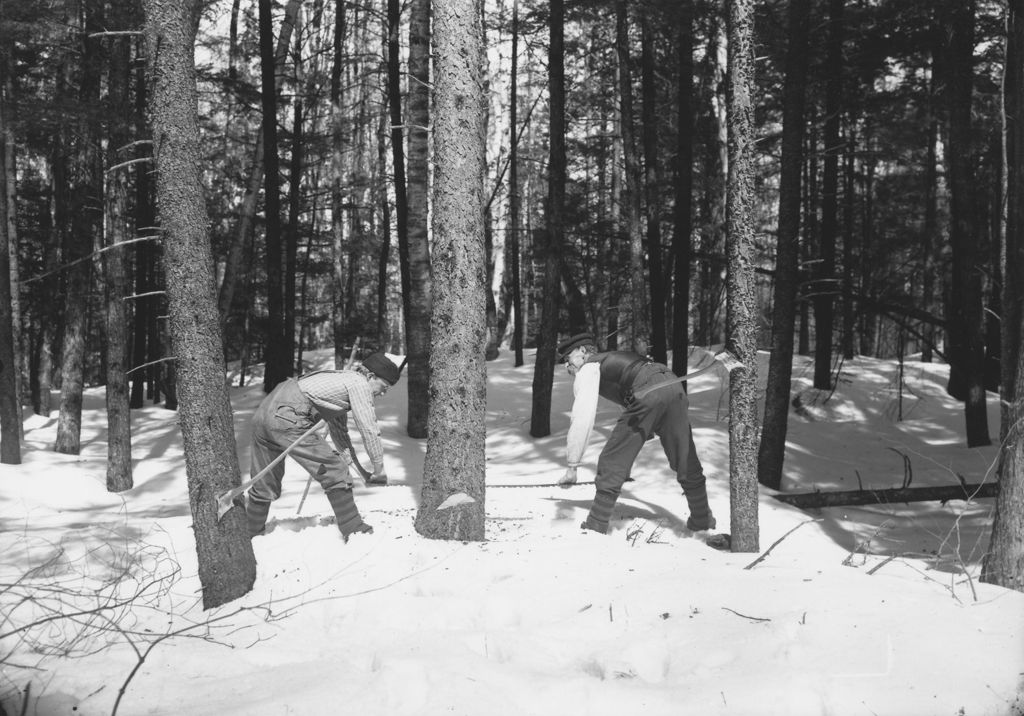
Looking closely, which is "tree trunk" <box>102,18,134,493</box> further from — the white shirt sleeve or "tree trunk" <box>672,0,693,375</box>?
"tree trunk" <box>672,0,693,375</box>

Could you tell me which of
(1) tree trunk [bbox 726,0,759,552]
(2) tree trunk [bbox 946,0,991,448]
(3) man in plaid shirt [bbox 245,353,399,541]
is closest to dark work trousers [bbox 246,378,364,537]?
(3) man in plaid shirt [bbox 245,353,399,541]

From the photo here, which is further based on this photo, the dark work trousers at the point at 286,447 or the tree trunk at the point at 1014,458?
the dark work trousers at the point at 286,447

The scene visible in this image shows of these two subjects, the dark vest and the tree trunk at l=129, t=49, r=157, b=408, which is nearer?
the dark vest

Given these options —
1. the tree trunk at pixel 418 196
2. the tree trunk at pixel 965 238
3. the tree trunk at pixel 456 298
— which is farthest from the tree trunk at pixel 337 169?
the tree trunk at pixel 456 298

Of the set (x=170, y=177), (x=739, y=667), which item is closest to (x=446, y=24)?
(x=170, y=177)

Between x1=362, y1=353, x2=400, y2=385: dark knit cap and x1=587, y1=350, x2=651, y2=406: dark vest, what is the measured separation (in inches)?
66.3

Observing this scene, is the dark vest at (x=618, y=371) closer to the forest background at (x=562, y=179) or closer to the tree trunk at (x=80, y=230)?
the forest background at (x=562, y=179)

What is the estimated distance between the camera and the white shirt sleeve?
5.86 meters

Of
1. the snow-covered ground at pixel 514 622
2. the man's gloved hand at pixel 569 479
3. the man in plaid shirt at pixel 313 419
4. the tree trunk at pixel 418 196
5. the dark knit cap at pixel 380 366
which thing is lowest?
the snow-covered ground at pixel 514 622

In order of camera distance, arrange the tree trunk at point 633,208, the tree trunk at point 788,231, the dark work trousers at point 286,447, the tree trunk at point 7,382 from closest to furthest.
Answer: the dark work trousers at point 286,447 → the tree trunk at point 788,231 → the tree trunk at point 7,382 → the tree trunk at point 633,208

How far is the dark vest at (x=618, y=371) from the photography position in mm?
6203

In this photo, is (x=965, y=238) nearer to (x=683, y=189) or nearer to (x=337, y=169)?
(x=683, y=189)

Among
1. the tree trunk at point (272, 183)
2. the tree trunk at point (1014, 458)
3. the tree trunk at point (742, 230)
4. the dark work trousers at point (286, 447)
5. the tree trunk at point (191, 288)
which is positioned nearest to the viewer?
the tree trunk at point (1014, 458)

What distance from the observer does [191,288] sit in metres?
4.50
